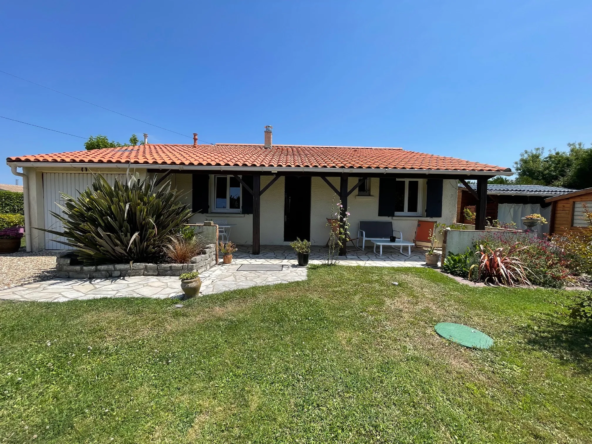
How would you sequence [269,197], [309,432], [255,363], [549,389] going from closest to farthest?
[309,432] → [549,389] → [255,363] → [269,197]

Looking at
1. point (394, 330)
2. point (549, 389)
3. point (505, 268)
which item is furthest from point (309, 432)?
point (505, 268)

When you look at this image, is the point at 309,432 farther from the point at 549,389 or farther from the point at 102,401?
the point at 549,389

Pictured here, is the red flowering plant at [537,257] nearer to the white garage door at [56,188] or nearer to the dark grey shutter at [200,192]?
the dark grey shutter at [200,192]

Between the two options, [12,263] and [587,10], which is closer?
[587,10]

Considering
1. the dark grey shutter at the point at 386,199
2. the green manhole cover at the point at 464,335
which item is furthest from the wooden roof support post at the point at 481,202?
the green manhole cover at the point at 464,335

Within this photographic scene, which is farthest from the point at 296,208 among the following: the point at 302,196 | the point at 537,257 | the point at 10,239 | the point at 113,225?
the point at 10,239

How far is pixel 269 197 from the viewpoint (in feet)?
29.8

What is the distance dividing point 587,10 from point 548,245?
506cm

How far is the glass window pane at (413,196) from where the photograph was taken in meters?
9.25

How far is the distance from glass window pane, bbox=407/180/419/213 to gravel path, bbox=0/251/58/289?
1028cm

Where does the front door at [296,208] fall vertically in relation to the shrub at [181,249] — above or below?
above

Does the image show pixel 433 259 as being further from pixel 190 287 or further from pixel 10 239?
pixel 10 239

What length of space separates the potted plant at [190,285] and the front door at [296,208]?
5.42 m

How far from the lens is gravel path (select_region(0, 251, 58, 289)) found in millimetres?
4779
